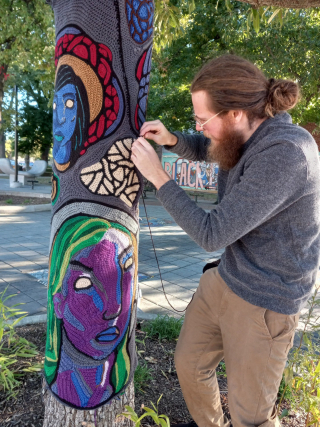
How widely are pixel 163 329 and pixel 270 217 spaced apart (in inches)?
71.7

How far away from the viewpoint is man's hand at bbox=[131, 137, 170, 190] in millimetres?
1536

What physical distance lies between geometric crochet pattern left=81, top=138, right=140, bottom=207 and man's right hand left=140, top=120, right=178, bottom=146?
0.10m

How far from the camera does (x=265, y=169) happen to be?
1332 mm

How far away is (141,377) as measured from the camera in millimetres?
2270

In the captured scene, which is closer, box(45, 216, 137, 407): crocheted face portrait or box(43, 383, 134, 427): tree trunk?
box(45, 216, 137, 407): crocheted face portrait

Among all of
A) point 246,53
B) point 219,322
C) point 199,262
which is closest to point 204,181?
point 246,53

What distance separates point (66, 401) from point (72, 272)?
62cm

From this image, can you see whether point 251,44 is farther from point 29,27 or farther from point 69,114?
point 69,114

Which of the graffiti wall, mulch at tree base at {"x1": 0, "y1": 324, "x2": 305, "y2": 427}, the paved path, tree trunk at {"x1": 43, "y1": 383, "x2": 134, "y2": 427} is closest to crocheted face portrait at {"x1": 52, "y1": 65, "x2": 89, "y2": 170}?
tree trunk at {"x1": 43, "y1": 383, "x2": 134, "y2": 427}

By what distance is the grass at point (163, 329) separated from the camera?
2.89 metres

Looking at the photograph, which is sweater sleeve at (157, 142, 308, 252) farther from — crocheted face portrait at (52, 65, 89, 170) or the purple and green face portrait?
crocheted face portrait at (52, 65, 89, 170)

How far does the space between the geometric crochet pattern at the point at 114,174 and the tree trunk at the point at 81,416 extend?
1015 millimetres

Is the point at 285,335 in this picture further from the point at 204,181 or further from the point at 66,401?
the point at 204,181

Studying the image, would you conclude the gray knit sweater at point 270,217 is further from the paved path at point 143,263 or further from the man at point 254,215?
the paved path at point 143,263
